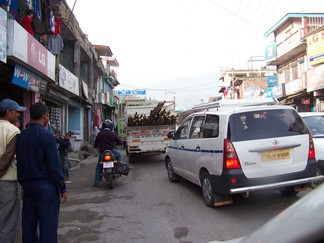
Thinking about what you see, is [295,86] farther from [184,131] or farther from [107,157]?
[107,157]

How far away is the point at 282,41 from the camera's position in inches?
1116

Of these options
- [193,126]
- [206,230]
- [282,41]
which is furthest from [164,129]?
[282,41]

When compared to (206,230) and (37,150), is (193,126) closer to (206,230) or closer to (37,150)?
(206,230)

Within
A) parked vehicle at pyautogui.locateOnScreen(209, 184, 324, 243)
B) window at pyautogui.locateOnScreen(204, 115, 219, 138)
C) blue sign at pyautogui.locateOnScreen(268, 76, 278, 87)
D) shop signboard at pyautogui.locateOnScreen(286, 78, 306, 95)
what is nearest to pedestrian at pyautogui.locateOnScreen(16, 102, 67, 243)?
parked vehicle at pyautogui.locateOnScreen(209, 184, 324, 243)

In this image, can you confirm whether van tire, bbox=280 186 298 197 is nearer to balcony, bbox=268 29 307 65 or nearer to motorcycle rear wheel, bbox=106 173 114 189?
motorcycle rear wheel, bbox=106 173 114 189

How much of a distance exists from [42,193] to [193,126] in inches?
170

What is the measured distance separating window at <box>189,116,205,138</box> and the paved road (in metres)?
1.33

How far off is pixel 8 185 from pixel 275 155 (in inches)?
159

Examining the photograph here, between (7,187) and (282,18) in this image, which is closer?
(7,187)

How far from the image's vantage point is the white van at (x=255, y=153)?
5480 millimetres

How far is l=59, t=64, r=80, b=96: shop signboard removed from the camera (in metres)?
15.4

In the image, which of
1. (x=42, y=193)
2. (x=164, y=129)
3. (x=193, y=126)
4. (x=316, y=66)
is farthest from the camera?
(x=316, y=66)

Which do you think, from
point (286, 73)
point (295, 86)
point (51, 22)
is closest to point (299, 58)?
point (295, 86)

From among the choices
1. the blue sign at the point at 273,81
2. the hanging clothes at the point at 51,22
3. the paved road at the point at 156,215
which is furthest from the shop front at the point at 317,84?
the hanging clothes at the point at 51,22
